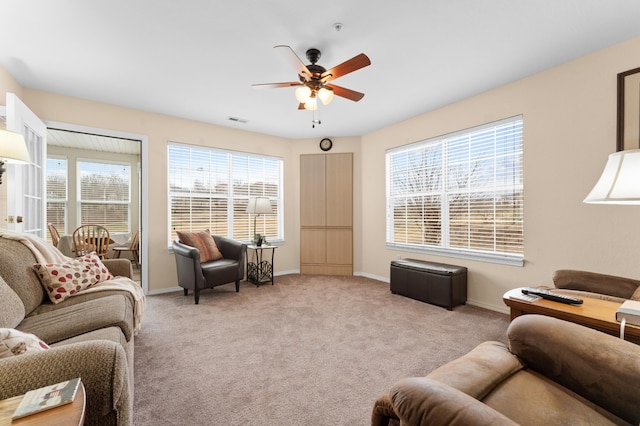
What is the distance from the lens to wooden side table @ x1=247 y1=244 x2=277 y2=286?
4.57 metres

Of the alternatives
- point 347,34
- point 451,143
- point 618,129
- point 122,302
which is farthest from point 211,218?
point 618,129

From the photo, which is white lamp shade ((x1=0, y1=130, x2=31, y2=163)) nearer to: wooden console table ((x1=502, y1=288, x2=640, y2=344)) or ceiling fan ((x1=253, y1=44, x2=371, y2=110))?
ceiling fan ((x1=253, y1=44, x2=371, y2=110))

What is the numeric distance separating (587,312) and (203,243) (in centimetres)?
405

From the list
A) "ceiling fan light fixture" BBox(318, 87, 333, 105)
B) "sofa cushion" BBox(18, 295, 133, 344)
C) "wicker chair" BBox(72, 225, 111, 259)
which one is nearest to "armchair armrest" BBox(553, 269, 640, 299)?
"ceiling fan light fixture" BBox(318, 87, 333, 105)

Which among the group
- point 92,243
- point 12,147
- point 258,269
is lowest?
point 258,269

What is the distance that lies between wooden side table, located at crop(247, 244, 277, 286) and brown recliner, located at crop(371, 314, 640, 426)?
11.9 ft

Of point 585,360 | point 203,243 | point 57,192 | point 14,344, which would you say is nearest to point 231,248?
point 203,243

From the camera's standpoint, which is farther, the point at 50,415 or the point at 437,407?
the point at 437,407

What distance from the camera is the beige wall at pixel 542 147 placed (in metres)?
2.53

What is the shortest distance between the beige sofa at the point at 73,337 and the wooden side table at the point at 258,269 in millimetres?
2012

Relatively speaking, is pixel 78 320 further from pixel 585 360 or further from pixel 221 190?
pixel 221 190

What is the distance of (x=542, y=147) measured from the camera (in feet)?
9.73

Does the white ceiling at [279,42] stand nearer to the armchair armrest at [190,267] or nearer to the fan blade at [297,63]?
the fan blade at [297,63]

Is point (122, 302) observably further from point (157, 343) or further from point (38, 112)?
point (38, 112)
